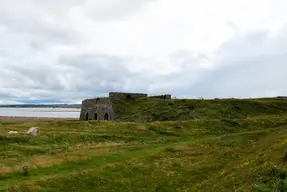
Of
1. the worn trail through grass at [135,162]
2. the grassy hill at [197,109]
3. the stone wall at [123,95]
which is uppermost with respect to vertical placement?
the stone wall at [123,95]

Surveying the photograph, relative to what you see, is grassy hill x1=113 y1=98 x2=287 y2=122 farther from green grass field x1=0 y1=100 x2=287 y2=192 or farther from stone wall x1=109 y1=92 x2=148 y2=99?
green grass field x1=0 y1=100 x2=287 y2=192

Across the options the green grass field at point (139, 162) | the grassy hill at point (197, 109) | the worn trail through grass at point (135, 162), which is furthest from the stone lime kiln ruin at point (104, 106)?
the worn trail through grass at point (135, 162)

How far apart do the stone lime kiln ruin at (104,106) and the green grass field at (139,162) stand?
104 feet

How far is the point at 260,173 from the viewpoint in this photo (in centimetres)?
1858

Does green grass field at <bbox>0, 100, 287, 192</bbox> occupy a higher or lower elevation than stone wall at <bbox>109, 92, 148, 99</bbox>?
lower

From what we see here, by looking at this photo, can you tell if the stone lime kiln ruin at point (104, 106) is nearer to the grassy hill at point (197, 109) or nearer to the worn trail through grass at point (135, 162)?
the grassy hill at point (197, 109)

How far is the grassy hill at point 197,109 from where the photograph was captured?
68500mm

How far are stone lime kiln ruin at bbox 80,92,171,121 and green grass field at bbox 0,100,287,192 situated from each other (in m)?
31.8

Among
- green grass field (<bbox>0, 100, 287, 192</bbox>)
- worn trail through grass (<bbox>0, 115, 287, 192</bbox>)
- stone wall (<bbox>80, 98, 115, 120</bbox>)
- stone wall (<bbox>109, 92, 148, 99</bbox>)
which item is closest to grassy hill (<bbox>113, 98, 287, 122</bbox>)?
stone wall (<bbox>80, 98, 115, 120</bbox>)

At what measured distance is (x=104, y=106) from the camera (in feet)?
277

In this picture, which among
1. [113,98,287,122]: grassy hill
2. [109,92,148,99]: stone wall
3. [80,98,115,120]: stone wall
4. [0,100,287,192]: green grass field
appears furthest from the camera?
[109,92,148,99]: stone wall

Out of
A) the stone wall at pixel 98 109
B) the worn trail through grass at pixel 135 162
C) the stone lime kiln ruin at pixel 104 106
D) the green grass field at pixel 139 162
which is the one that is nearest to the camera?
the green grass field at pixel 139 162

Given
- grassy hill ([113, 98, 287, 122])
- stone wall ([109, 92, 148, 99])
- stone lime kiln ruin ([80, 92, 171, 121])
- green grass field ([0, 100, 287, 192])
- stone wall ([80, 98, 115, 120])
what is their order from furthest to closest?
stone wall ([109, 92, 148, 99]) < stone wall ([80, 98, 115, 120]) < stone lime kiln ruin ([80, 92, 171, 121]) < grassy hill ([113, 98, 287, 122]) < green grass field ([0, 100, 287, 192])

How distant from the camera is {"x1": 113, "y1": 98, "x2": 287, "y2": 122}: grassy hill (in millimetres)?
68500
